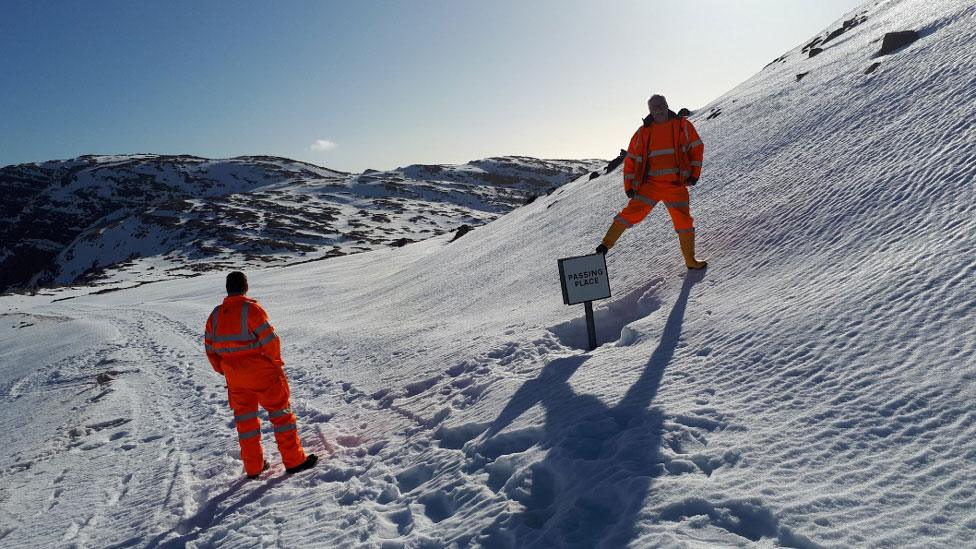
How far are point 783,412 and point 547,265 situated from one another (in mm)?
6751

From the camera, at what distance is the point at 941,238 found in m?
3.61

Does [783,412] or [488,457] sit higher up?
[783,412]

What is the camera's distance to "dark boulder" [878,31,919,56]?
8672 mm

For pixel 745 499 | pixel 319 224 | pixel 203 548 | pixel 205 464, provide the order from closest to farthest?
pixel 745 499 < pixel 203 548 < pixel 205 464 < pixel 319 224

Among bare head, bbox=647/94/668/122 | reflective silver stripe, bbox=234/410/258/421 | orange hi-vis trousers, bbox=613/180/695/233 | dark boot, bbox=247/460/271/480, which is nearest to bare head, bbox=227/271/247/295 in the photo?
reflective silver stripe, bbox=234/410/258/421

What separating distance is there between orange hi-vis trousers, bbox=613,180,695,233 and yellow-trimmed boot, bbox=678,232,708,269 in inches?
2.7

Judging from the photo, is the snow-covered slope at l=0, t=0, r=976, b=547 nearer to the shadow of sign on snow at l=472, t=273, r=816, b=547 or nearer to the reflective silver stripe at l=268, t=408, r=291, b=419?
the shadow of sign on snow at l=472, t=273, r=816, b=547

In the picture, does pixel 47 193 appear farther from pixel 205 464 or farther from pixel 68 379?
pixel 205 464

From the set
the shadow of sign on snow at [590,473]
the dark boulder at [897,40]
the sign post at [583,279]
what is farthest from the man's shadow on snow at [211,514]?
the dark boulder at [897,40]

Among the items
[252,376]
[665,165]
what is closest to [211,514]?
[252,376]

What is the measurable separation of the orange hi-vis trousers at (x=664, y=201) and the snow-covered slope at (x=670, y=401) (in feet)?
2.10

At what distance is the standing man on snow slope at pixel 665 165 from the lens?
5.49 meters

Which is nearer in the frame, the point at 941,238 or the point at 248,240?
the point at 941,238

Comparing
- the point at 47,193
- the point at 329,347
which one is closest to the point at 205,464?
the point at 329,347
